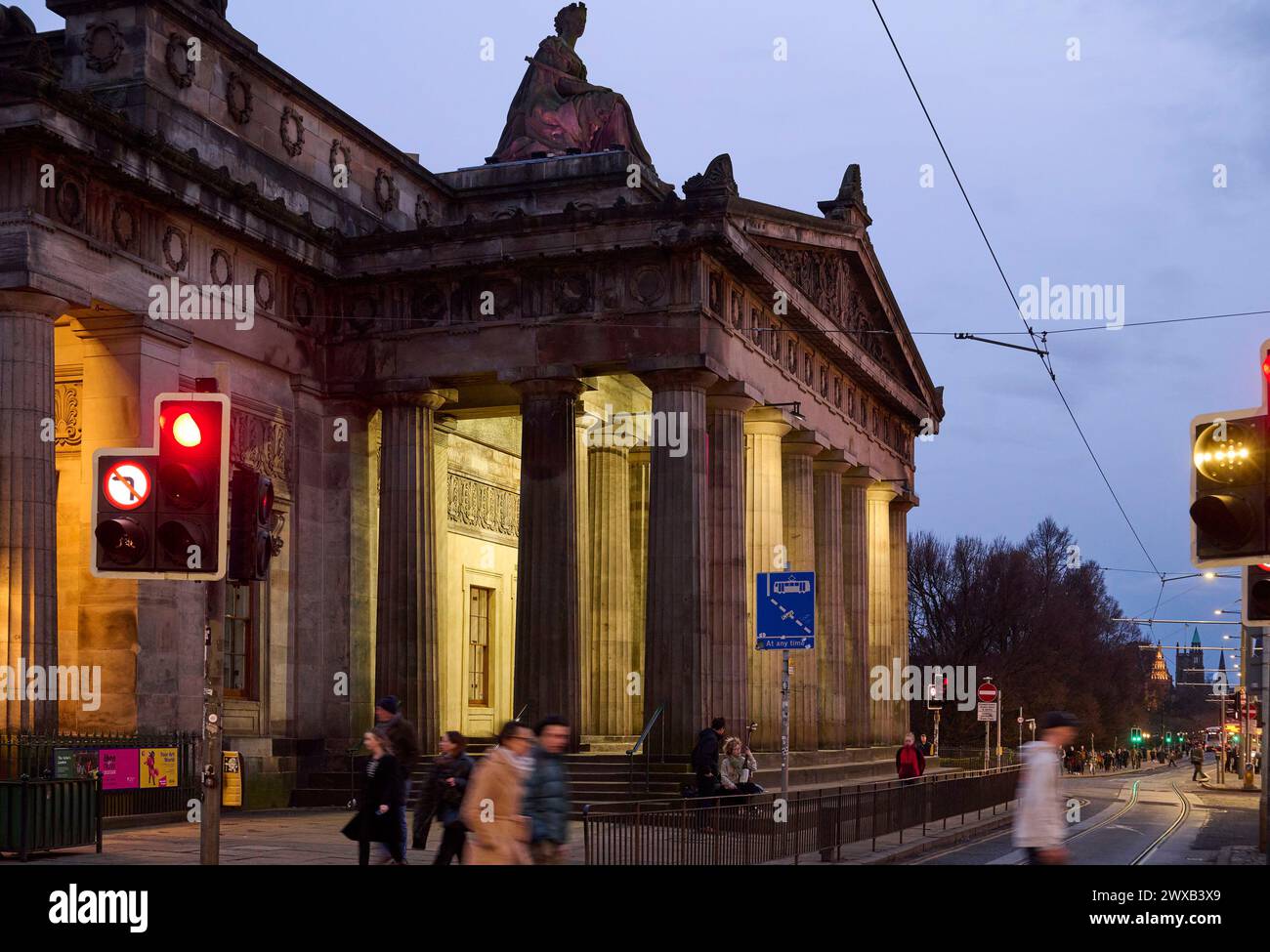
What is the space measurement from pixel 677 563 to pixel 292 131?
481 inches

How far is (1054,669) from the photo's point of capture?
8900 centimetres


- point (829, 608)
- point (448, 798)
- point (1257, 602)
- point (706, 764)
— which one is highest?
point (1257, 602)

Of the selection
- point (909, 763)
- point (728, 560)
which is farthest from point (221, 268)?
point (909, 763)

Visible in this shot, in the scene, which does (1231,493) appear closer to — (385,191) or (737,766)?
(737,766)

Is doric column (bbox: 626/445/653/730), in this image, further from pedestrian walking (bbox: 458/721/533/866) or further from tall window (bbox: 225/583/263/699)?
pedestrian walking (bbox: 458/721/533/866)

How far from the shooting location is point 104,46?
1217 inches

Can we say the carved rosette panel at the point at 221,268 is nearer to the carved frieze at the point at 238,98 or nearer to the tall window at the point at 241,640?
the carved frieze at the point at 238,98

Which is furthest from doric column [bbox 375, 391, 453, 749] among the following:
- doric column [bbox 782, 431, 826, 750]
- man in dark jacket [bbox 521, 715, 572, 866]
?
man in dark jacket [bbox 521, 715, 572, 866]

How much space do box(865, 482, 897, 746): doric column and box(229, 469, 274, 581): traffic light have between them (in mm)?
42207

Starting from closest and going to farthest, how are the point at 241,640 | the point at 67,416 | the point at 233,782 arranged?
the point at 67,416
the point at 233,782
the point at 241,640

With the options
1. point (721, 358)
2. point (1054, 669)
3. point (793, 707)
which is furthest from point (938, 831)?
point (1054, 669)

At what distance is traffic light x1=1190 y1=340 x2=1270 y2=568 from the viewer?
819 centimetres

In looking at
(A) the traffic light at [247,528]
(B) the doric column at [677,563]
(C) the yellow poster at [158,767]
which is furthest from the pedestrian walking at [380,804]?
(B) the doric column at [677,563]
